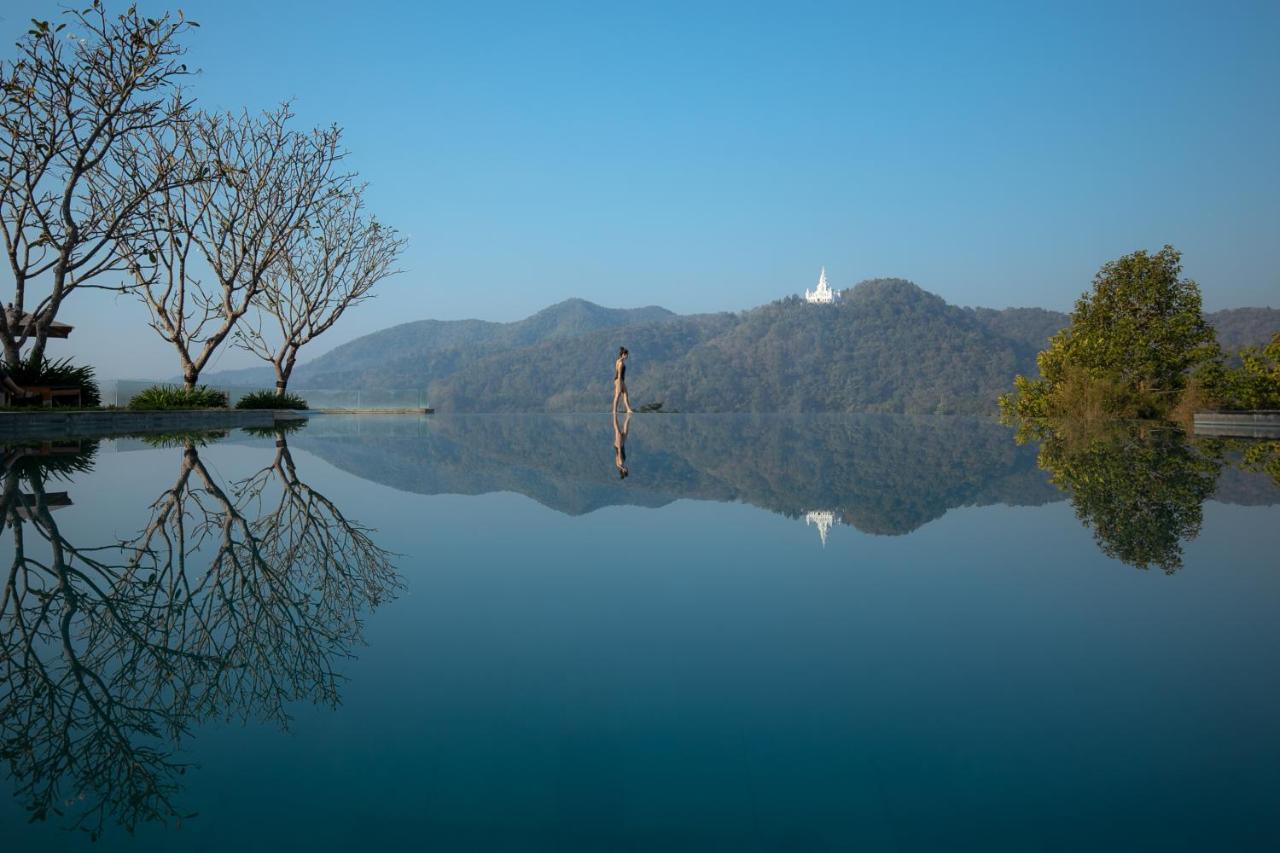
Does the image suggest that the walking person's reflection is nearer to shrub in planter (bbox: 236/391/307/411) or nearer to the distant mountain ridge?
shrub in planter (bbox: 236/391/307/411)

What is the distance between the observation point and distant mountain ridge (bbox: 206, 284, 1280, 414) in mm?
57750

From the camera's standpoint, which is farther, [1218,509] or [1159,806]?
[1218,509]

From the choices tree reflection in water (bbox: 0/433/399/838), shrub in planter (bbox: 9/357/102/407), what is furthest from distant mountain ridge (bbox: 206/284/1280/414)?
tree reflection in water (bbox: 0/433/399/838)

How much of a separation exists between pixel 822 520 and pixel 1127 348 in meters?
20.3

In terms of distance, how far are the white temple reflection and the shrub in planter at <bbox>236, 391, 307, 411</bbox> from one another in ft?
71.0

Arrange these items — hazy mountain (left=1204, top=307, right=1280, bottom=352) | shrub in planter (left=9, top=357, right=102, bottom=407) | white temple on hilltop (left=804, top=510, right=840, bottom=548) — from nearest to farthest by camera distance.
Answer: white temple on hilltop (left=804, top=510, right=840, bottom=548), shrub in planter (left=9, top=357, right=102, bottom=407), hazy mountain (left=1204, top=307, right=1280, bottom=352)

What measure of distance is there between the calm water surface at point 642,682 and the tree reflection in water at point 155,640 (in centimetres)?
1

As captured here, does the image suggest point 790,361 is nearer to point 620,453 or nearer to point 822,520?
point 620,453

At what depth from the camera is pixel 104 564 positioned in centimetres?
390

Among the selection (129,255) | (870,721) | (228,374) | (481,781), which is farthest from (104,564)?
(228,374)

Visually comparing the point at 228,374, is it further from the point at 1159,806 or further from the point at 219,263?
the point at 1159,806

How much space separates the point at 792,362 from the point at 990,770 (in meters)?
65.4

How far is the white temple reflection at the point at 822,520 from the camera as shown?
15.9ft

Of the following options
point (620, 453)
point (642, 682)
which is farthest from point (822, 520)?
point (620, 453)
